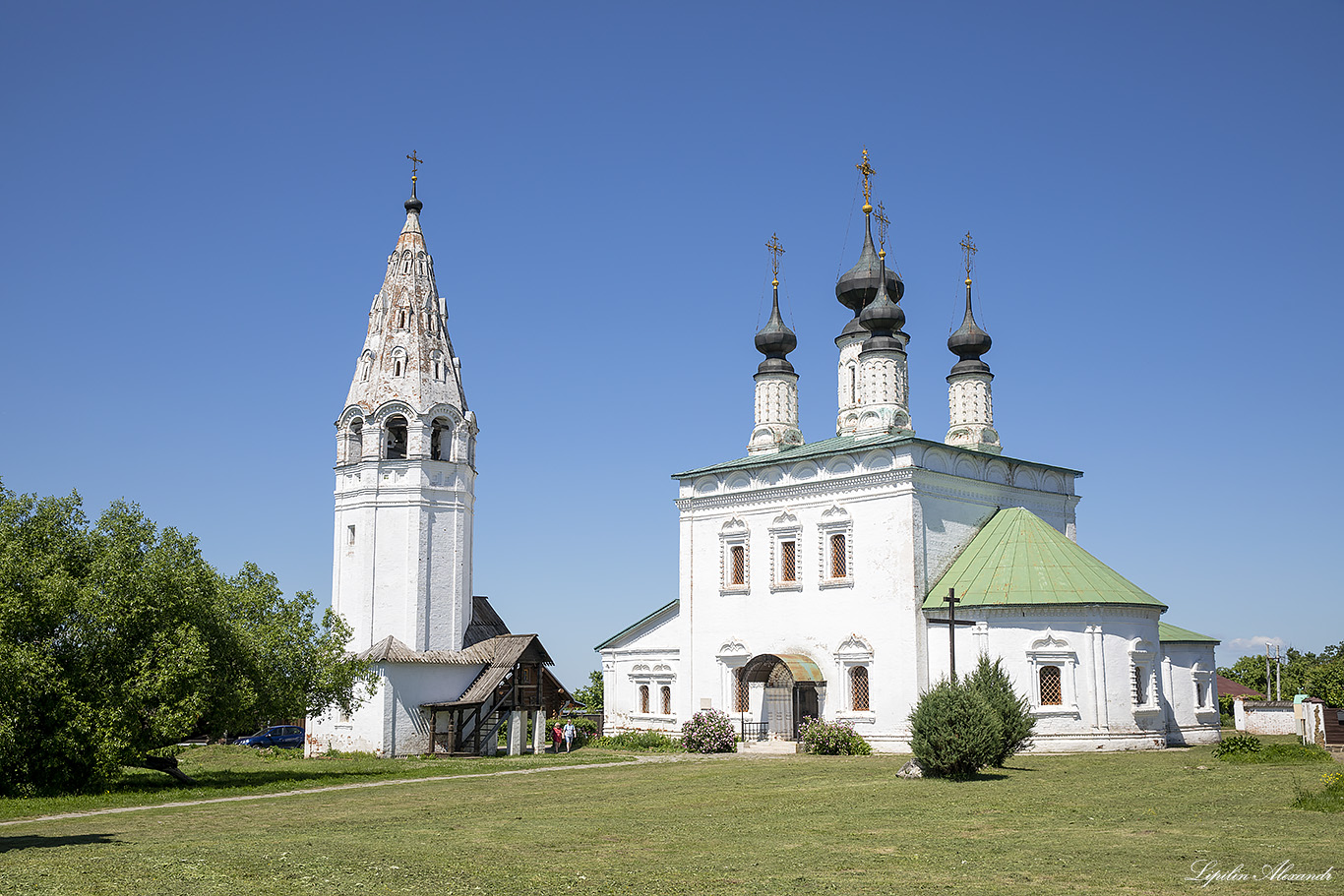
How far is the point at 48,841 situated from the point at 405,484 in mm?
20733

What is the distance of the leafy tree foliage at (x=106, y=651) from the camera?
19734 mm

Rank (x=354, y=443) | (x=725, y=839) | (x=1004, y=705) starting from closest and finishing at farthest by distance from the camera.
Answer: (x=725, y=839), (x=1004, y=705), (x=354, y=443)

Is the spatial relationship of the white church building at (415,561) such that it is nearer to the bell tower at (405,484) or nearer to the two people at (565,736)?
the bell tower at (405,484)

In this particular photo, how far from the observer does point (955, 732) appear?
18.7 metres

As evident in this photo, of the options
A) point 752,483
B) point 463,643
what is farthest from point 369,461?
point 752,483

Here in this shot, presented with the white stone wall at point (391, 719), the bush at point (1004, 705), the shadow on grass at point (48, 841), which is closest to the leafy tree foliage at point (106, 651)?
the shadow on grass at point (48, 841)

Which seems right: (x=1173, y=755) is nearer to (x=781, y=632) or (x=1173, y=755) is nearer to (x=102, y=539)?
(x=781, y=632)

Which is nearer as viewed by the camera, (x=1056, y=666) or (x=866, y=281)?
(x=1056, y=666)

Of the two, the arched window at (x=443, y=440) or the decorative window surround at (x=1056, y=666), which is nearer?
the decorative window surround at (x=1056, y=666)

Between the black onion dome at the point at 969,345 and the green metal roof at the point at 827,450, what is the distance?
403 centimetres

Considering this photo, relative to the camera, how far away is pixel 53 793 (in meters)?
19.8

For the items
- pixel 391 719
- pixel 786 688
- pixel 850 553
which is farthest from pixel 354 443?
pixel 850 553

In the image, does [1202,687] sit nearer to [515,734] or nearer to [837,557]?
[837,557]

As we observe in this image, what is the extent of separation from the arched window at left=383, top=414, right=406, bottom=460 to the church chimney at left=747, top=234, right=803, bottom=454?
34.8 ft
